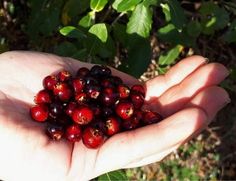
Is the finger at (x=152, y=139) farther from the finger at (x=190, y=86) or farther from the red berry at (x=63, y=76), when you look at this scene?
the red berry at (x=63, y=76)

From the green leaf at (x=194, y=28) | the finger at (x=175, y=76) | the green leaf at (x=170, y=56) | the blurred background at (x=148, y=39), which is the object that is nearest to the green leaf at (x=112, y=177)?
the blurred background at (x=148, y=39)

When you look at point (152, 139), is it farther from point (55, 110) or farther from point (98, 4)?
point (98, 4)

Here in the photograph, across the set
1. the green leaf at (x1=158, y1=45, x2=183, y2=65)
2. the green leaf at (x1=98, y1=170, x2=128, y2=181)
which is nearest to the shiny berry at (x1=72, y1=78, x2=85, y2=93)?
the green leaf at (x1=98, y1=170, x2=128, y2=181)

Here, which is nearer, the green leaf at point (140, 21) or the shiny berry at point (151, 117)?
the shiny berry at point (151, 117)

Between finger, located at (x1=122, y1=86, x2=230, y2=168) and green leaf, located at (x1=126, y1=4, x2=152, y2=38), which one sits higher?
green leaf, located at (x1=126, y1=4, x2=152, y2=38)

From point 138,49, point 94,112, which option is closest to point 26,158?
point 94,112

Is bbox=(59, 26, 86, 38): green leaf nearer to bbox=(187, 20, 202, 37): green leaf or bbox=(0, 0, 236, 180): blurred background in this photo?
bbox=(0, 0, 236, 180): blurred background

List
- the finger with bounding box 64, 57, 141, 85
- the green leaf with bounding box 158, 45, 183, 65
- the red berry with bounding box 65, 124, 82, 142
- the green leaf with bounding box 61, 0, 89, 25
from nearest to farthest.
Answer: the red berry with bounding box 65, 124, 82, 142 → the finger with bounding box 64, 57, 141, 85 → the green leaf with bounding box 61, 0, 89, 25 → the green leaf with bounding box 158, 45, 183, 65
